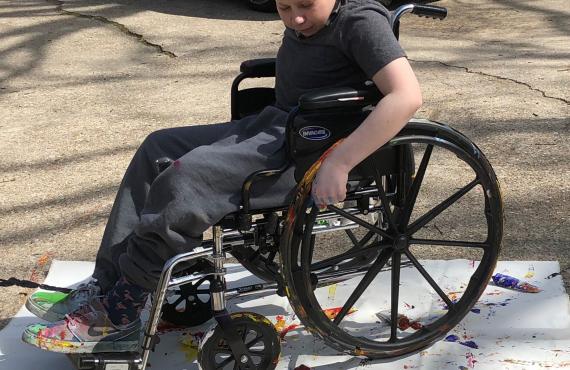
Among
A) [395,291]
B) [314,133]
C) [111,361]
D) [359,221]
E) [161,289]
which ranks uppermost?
[314,133]

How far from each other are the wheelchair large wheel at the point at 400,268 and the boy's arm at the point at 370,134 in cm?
7

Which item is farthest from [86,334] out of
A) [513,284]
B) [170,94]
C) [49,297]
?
[170,94]

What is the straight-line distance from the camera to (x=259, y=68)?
2592 mm

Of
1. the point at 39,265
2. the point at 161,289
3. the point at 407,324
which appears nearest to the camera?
the point at 161,289

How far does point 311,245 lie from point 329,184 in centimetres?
39

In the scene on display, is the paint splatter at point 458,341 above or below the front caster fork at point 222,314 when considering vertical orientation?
below

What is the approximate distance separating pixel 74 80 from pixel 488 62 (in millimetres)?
2377

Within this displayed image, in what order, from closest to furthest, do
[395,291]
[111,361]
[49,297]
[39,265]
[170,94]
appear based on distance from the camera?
1. [111,361]
2. [395,291]
3. [49,297]
4. [39,265]
5. [170,94]

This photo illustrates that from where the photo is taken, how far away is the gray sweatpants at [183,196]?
212cm

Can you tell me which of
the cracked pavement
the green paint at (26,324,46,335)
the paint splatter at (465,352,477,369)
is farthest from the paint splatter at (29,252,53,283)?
the paint splatter at (465,352,477,369)

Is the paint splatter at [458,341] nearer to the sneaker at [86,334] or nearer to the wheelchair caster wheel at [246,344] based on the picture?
the wheelchair caster wheel at [246,344]

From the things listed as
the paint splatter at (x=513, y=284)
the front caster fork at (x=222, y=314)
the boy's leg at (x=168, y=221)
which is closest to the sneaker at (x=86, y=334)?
the boy's leg at (x=168, y=221)

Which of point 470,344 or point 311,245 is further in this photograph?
point 470,344

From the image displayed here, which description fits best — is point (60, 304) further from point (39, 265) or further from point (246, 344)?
point (39, 265)
